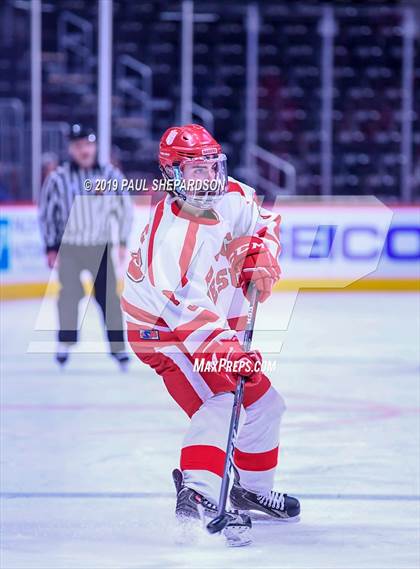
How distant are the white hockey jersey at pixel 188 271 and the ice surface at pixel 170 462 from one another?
502 millimetres

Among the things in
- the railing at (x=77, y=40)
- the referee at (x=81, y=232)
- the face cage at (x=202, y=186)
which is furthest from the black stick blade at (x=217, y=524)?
the railing at (x=77, y=40)

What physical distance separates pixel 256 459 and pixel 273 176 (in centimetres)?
1049

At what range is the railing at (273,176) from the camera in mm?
12844

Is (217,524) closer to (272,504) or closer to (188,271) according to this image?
(272,504)

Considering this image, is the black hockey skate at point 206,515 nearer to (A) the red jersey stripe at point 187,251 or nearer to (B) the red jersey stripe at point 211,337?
(B) the red jersey stripe at point 211,337

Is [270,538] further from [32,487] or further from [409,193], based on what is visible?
[409,193]

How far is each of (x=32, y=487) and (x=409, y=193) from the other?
9532mm

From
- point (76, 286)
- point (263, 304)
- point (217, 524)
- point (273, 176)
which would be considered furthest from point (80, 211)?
point (273, 176)

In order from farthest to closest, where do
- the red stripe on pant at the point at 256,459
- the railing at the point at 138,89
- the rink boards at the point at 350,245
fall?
1. the railing at the point at 138,89
2. the rink boards at the point at 350,245
3. the red stripe on pant at the point at 256,459

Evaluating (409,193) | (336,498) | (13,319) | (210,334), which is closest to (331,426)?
(336,498)

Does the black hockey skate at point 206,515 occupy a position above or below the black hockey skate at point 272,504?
above

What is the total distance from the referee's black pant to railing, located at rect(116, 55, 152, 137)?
753 cm

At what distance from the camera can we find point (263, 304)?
852 cm

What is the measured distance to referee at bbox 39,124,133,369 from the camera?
6.69 metres
